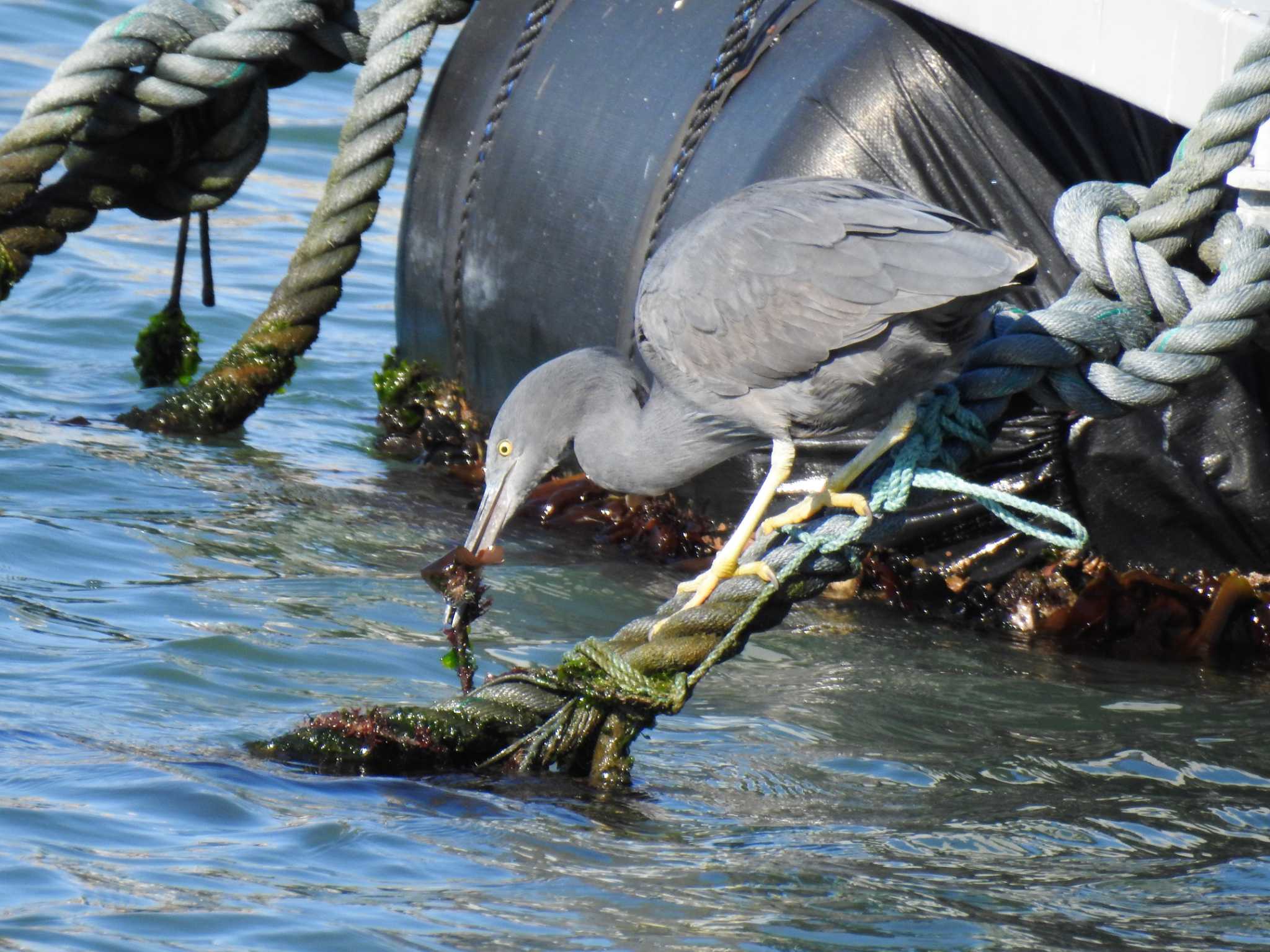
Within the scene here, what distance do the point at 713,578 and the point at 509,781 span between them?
570 mm

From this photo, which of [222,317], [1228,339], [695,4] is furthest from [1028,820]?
[222,317]

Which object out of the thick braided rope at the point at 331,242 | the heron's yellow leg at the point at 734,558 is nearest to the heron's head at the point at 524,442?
the heron's yellow leg at the point at 734,558

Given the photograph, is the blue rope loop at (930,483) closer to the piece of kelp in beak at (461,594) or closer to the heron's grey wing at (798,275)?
the heron's grey wing at (798,275)

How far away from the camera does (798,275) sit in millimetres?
3295

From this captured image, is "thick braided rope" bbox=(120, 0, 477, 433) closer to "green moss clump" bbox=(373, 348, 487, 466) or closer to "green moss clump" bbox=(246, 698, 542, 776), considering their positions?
"green moss clump" bbox=(373, 348, 487, 466)

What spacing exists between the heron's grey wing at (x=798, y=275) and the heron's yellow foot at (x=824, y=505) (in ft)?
0.90

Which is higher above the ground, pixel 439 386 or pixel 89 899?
pixel 439 386

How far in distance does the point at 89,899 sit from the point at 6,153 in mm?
3525

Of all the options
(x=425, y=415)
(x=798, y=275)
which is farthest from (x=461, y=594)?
(x=425, y=415)

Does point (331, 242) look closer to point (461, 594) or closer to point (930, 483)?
point (461, 594)

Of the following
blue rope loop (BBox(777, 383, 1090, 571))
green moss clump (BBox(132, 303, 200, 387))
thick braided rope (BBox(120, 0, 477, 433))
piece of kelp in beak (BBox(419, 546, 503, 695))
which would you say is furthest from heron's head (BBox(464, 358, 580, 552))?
green moss clump (BBox(132, 303, 200, 387))

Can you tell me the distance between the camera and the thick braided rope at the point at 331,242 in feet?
17.9

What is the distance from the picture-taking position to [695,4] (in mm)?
4723

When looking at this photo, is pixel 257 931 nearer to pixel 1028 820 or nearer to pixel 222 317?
pixel 1028 820
